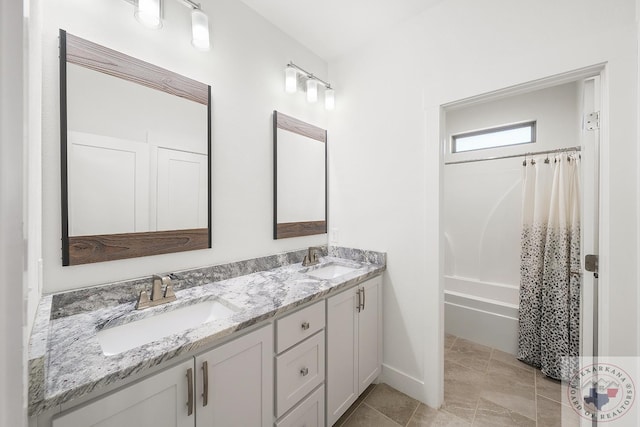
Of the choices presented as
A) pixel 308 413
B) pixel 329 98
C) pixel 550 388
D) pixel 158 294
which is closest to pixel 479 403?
pixel 550 388

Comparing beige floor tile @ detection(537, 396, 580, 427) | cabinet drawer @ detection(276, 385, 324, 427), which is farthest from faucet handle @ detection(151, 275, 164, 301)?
beige floor tile @ detection(537, 396, 580, 427)

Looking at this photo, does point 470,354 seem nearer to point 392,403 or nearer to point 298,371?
point 392,403

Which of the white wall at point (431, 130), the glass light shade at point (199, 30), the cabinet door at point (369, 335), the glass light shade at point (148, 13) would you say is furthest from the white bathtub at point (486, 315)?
the glass light shade at point (148, 13)

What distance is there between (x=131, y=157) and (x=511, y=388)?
2821 mm

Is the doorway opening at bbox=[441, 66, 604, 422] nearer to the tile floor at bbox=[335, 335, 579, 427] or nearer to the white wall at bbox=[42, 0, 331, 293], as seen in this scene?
the tile floor at bbox=[335, 335, 579, 427]

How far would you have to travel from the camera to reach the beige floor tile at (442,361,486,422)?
169 cm

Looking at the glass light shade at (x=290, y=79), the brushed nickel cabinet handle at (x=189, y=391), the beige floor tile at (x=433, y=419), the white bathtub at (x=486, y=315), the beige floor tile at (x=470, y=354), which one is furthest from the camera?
the white bathtub at (x=486, y=315)

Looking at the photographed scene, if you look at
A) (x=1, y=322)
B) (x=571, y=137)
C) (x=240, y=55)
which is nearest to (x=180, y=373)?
(x=1, y=322)

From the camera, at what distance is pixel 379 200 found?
2.02 metres

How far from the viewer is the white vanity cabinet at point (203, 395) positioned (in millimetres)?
742

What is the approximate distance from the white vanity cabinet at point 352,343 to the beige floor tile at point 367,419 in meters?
0.11

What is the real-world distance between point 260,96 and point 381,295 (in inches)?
66.9

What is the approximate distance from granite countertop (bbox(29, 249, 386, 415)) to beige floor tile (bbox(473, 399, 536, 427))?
1.13m

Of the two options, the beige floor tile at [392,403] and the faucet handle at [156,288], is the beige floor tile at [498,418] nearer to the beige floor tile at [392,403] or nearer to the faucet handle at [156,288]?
the beige floor tile at [392,403]
